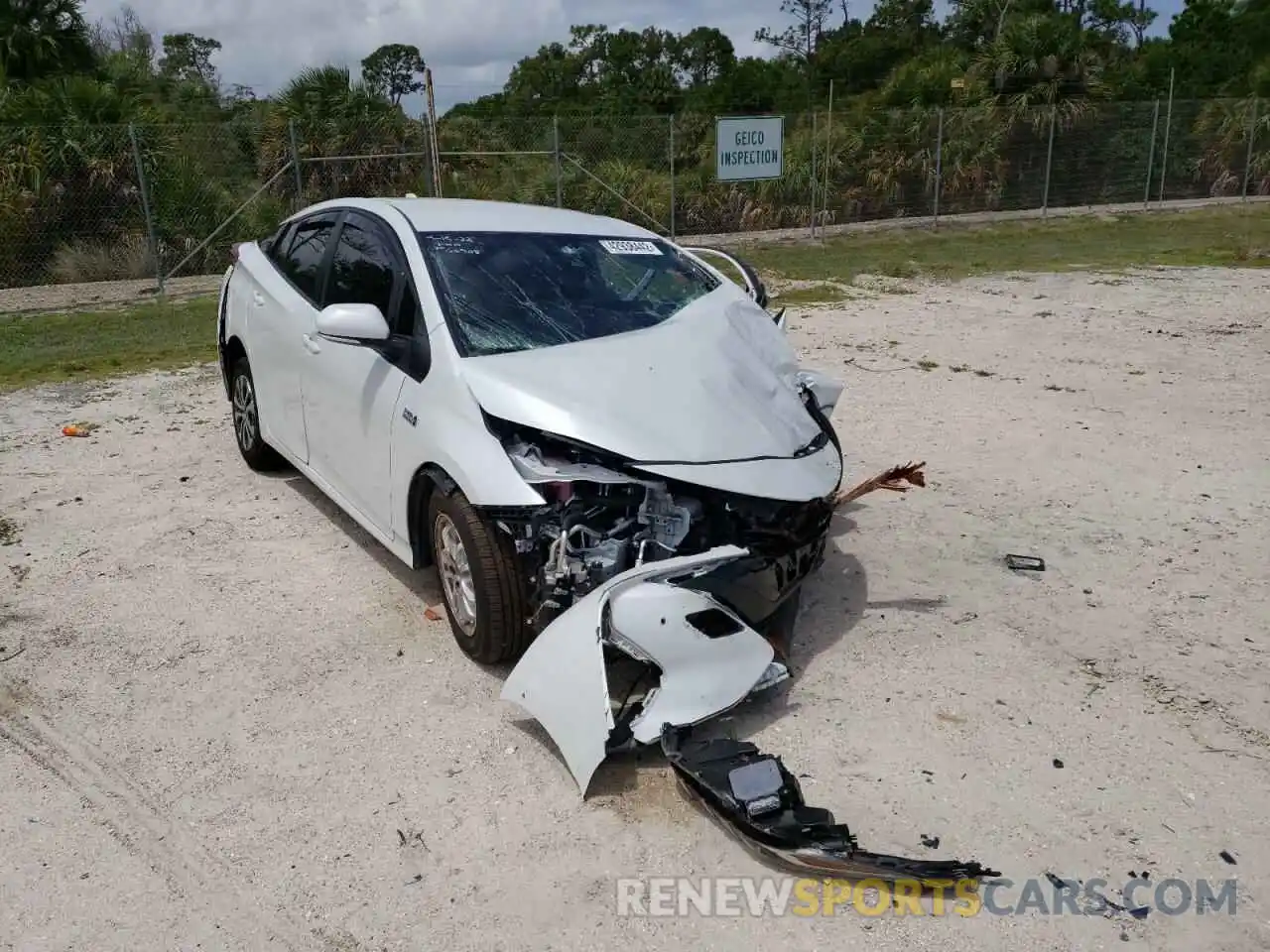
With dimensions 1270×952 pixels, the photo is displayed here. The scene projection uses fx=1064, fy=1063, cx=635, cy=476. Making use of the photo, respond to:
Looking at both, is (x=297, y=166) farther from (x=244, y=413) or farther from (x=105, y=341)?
(x=244, y=413)

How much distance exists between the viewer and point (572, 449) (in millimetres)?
3822

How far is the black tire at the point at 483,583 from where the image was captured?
151 inches

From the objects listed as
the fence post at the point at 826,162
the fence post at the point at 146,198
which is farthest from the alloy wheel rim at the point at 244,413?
the fence post at the point at 826,162

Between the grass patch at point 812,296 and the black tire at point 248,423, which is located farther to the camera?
the grass patch at point 812,296

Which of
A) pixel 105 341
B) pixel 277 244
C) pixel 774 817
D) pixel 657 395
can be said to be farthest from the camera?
pixel 105 341

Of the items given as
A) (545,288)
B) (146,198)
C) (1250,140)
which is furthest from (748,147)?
(545,288)

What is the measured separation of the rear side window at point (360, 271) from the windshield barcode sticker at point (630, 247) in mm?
1064

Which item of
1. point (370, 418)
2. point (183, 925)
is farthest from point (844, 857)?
point (370, 418)

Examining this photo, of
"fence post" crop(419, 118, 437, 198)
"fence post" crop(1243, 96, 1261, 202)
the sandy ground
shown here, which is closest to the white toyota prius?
the sandy ground

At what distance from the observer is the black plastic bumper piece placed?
2.95m

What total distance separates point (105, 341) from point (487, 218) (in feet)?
25.6

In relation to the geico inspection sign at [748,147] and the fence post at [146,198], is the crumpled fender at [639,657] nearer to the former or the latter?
the fence post at [146,198]

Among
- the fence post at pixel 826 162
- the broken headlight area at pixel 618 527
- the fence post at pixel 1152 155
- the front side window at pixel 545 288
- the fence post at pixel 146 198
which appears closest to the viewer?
the broken headlight area at pixel 618 527

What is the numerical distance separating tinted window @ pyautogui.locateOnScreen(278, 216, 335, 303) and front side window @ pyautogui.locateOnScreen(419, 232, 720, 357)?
880mm
